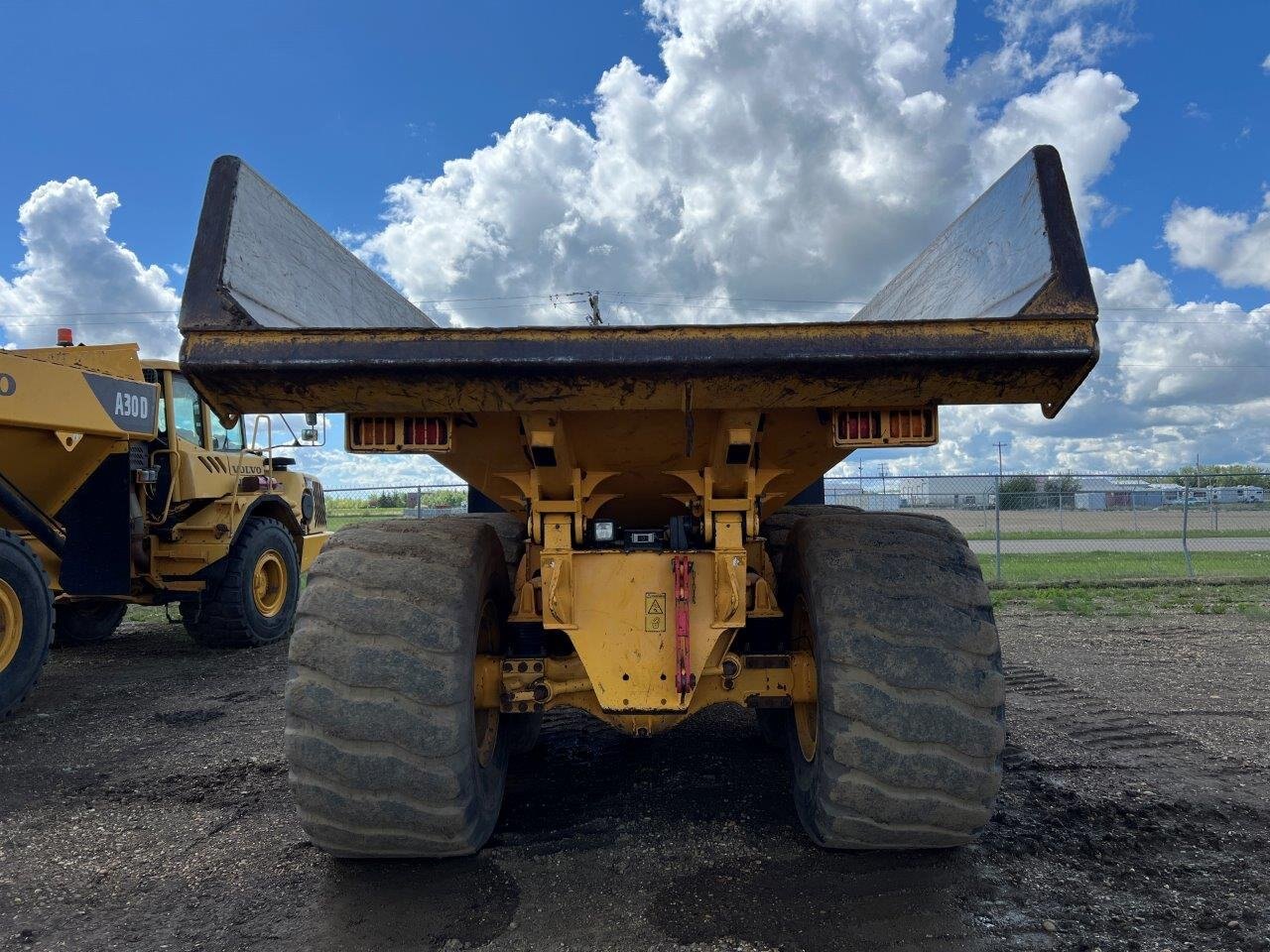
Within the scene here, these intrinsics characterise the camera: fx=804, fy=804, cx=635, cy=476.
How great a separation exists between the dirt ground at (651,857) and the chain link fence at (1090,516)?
7.96m

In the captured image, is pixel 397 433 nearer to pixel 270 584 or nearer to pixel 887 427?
pixel 887 427

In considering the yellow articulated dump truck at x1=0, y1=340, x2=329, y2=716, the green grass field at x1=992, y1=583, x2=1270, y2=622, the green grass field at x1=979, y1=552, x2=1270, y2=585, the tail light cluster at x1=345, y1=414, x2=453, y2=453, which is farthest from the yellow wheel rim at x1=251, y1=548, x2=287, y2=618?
the green grass field at x1=979, y1=552, x2=1270, y2=585

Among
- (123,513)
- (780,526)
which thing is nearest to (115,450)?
(123,513)

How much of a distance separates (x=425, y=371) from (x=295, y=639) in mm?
1062

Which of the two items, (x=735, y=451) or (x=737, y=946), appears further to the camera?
(x=735, y=451)

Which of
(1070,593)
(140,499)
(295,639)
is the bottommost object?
(1070,593)

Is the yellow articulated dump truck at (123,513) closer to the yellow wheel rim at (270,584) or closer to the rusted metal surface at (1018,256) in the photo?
the yellow wheel rim at (270,584)

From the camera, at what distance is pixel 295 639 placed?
106 inches

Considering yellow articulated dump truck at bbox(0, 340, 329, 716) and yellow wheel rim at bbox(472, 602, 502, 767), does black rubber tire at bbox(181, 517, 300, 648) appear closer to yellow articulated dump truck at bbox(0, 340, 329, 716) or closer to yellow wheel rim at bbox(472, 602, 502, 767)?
yellow articulated dump truck at bbox(0, 340, 329, 716)

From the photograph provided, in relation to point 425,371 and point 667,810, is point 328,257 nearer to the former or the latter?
point 425,371

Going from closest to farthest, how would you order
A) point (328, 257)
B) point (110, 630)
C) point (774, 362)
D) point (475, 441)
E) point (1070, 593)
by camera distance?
1. point (774, 362)
2. point (475, 441)
3. point (328, 257)
4. point (110, 630)
5. point (1070, 593)

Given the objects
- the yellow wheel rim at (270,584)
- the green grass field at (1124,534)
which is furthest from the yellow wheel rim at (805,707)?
the green grass field at (1124,534)

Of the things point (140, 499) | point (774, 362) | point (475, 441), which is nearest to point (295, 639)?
point (475, 441)

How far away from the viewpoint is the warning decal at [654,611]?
2.85m
